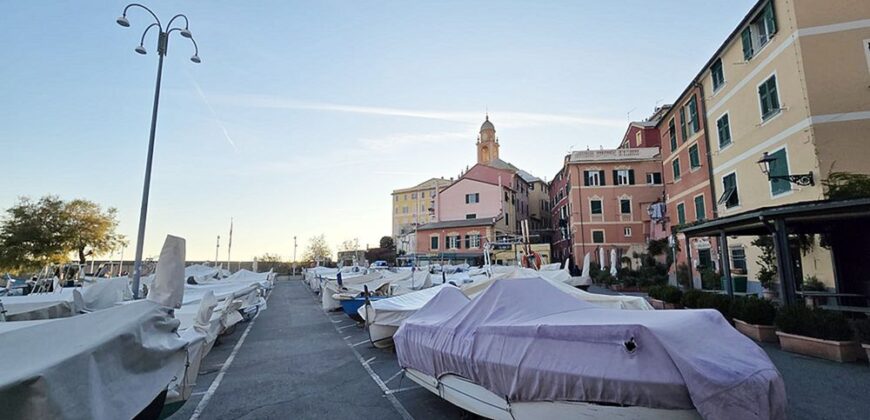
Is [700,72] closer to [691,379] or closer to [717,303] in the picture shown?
[717,303]

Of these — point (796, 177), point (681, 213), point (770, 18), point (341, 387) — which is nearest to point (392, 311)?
point (341, 387)

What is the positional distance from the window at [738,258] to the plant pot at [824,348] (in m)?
11.3

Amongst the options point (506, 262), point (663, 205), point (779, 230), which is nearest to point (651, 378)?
point (779, 230)

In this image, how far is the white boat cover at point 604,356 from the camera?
3137 mm

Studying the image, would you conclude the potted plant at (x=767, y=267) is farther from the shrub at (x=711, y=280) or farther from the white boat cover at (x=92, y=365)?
the white boat cover at (x=92, y=365)

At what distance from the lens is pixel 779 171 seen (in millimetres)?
14750

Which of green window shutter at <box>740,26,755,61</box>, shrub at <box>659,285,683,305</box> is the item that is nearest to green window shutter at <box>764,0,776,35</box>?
green window shutter at <box>740,26,755,61</box>

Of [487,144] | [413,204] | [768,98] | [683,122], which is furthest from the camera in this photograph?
[413,204]

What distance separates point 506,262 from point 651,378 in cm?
4738

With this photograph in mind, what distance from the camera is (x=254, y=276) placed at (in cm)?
2978

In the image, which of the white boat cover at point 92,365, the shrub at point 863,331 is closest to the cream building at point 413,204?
the shrub at point 863,331

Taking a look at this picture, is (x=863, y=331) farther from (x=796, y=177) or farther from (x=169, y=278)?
(x=169, y=278)

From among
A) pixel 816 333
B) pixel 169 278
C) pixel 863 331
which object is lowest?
pixel 816 333

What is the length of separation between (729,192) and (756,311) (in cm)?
1094
